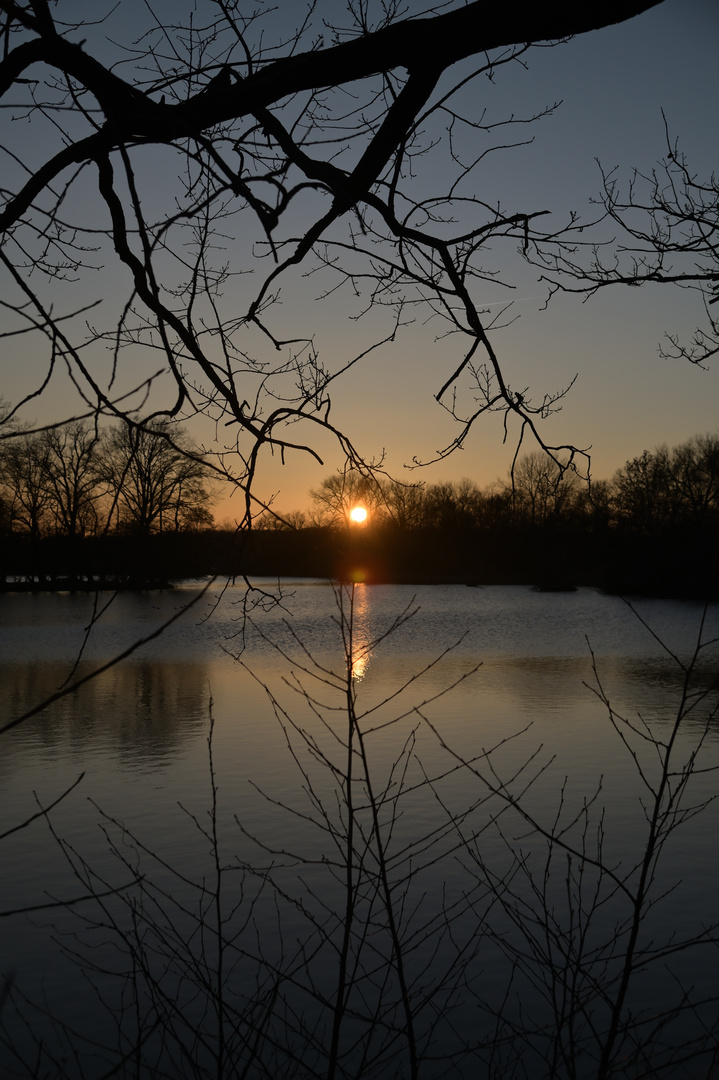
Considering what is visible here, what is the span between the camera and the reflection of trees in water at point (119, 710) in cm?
1005

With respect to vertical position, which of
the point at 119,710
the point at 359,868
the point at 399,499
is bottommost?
the point at 119,710

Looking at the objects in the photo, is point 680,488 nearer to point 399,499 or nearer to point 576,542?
point 576,542

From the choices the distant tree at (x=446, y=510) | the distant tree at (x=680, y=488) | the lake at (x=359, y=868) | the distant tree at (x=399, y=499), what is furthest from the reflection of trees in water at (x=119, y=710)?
the distant tree at (x=680, y=488)

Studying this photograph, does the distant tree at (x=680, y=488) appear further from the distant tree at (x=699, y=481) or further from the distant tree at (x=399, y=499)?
the distant tree at (x=399, y=499)

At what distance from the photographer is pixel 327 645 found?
762 inches

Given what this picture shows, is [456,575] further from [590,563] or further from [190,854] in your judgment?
[190,854]

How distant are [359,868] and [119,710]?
35.9 ft

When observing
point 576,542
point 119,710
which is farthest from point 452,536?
point 119,710

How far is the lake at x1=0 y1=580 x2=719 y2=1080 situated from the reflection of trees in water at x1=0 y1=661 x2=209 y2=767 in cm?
7

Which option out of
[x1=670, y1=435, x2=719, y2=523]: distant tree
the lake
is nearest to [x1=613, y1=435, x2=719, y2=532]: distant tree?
[x1=670, y1=435, x2=719, y2=523]: distant tree

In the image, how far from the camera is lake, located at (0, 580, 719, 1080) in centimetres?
262

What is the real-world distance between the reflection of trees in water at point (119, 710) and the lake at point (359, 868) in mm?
70

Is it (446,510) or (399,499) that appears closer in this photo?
(399,499)

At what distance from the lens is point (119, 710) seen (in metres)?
12.4
